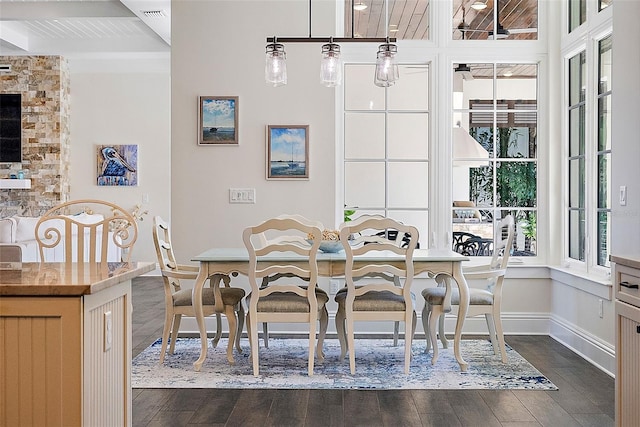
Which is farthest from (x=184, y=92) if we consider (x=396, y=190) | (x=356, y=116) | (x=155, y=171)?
(x=155, y=171)

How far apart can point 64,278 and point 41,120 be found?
874cm

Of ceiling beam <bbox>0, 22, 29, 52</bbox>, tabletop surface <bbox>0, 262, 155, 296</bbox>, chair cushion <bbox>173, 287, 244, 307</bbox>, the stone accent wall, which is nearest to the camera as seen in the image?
tabletop surface <bbox>0, 262, 155, 296</bbox>

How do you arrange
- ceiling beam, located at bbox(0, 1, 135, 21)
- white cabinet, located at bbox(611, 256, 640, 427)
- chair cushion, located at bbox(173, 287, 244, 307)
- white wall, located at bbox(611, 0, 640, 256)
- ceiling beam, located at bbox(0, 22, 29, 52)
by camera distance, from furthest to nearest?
ceiling beam, located at bbox(0, 22, 29, 52), ceiling beam, located at bbox(0, 1, 135, 21), chair cushion, located at bbox(173, 287, 244, 307), white wall, located at bbox(611, 0, 640, 256), white cabinet, located at bbox(611, 256, 640, 427)

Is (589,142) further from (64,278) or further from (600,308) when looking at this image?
(64,278)

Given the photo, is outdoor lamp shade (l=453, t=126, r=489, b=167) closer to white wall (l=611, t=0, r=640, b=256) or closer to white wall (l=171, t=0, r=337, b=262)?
white wall (l=171, t=0, r=337, b=262)

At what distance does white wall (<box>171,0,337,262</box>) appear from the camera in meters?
5.48

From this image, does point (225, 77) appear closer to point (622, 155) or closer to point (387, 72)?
point (387, 72)

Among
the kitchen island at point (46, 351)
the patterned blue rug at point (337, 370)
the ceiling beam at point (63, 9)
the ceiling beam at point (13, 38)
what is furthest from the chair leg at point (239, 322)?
the ceiling beam at point (13, 38)

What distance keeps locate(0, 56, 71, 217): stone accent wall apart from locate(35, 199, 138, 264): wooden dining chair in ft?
1.67

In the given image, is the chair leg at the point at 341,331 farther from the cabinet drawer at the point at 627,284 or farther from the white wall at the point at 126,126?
the white wall at the point at 126,126

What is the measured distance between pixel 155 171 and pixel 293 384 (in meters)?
6.76

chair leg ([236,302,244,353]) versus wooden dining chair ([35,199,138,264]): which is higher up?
wooden dining chair ([35,199,138,264])

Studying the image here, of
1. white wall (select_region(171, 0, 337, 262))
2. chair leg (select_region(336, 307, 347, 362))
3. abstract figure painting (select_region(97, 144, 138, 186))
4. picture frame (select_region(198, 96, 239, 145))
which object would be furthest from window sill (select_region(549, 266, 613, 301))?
abstract figure painting (select_region(97, 144, 138, 186))

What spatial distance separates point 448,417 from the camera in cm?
336
